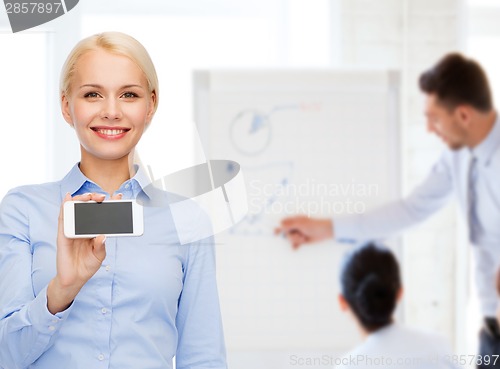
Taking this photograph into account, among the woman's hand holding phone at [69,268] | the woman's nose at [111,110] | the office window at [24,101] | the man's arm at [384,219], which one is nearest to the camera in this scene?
the woman's hand holding phone at [69,268]

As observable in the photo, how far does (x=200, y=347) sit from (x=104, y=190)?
0.80 feet

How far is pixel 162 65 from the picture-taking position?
1605 mm

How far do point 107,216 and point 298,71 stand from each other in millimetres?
834

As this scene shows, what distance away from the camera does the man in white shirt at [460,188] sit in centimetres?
148

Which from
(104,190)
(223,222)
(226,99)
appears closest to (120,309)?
(104,190)

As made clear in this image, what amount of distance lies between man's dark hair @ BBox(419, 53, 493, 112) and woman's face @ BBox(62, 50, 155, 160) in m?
0.93

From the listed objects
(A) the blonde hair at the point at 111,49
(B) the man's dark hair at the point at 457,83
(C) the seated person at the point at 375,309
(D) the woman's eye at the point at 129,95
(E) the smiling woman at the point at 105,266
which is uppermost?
(B) the man's dark hair at the point at 457,83

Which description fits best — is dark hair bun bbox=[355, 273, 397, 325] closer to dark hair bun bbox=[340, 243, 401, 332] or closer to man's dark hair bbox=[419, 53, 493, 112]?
dark hair bun bbox=[340, 243, 401, 332]

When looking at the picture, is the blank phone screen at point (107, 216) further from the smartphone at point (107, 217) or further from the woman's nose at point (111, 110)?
the woman's nose at point (111, 110)

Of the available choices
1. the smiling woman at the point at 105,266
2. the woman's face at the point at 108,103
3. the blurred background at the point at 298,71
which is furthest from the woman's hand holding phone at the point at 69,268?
the blurred background at the point at 298,71

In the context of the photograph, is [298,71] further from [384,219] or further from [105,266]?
[105,266]

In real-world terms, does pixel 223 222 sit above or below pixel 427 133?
below

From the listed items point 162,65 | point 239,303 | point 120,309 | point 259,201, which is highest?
point 162,65

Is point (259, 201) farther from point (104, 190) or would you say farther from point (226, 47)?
point (104, 190)
